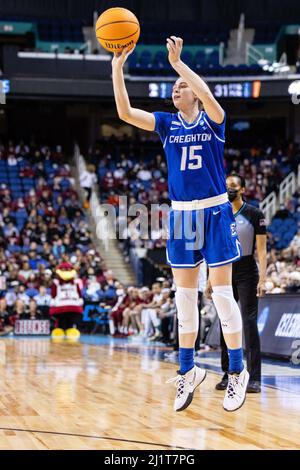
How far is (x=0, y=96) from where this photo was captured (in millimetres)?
27781

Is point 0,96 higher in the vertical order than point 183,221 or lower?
higher

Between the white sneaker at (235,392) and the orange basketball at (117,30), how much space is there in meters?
2.44

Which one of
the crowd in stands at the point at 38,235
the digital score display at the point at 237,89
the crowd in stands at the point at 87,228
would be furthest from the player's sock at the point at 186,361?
the digital score display at the point at 237,89

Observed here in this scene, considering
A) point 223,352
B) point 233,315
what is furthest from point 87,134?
point 233,315

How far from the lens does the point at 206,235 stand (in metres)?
5.61

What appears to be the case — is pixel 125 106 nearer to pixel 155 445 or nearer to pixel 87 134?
pixel 155 445

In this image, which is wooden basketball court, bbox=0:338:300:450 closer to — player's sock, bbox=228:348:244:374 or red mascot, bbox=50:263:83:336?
player's sock, bbox=228:348:244:374

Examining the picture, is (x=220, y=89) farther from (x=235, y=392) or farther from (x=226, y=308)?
(x=235, y=392)

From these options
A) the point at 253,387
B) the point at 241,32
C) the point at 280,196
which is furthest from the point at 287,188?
the point at 253,387

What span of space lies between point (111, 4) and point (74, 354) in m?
18.1

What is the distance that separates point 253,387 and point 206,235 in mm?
2408

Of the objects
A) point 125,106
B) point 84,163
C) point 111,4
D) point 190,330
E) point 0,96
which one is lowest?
point 190,330

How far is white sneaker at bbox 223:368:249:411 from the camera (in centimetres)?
553

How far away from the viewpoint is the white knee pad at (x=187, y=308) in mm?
5777
